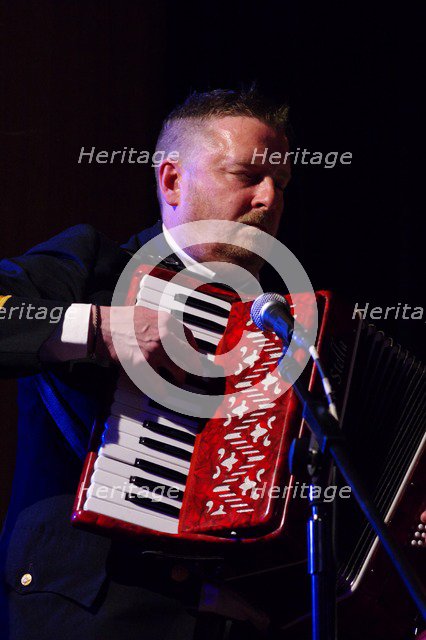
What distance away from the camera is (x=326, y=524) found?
138 cm

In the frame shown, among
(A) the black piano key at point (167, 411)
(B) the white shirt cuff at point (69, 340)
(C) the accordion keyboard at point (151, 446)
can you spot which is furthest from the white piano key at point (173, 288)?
(A) the black piano key at point (167, 411)

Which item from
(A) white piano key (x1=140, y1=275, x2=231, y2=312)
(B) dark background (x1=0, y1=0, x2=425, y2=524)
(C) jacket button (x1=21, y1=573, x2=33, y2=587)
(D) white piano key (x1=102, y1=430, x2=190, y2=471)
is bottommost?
(C) jacket button (x1=21, y1=573, x2=33, y2=587)

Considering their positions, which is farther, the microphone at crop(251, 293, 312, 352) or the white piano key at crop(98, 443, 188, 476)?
the white piano key at crop(98, 443, 188, 476)

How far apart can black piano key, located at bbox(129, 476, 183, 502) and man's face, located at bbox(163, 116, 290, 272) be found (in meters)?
0.78

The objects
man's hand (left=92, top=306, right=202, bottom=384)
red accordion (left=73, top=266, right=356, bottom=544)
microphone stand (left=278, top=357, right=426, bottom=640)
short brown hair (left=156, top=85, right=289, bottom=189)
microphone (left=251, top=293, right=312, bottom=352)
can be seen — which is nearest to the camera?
microphone stand (left=278, top=357, right=426, bottom=640)

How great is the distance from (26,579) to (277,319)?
839 mm

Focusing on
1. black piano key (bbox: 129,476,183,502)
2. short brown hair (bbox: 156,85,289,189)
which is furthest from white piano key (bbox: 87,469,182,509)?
short brown hair (bbox: 156,85,289,189)

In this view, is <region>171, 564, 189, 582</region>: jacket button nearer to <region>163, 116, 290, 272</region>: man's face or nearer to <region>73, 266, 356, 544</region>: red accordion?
<region>73, 266, 356, 544</region>: red accordion

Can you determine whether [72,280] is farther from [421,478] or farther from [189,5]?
[189,5]

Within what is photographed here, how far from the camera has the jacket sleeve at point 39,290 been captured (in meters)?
1.77

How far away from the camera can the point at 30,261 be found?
2.00m

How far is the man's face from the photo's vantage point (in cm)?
229

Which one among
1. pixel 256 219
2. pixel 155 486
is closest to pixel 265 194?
pixel 256 219

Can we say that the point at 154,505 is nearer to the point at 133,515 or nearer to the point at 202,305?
the point at 133,515
